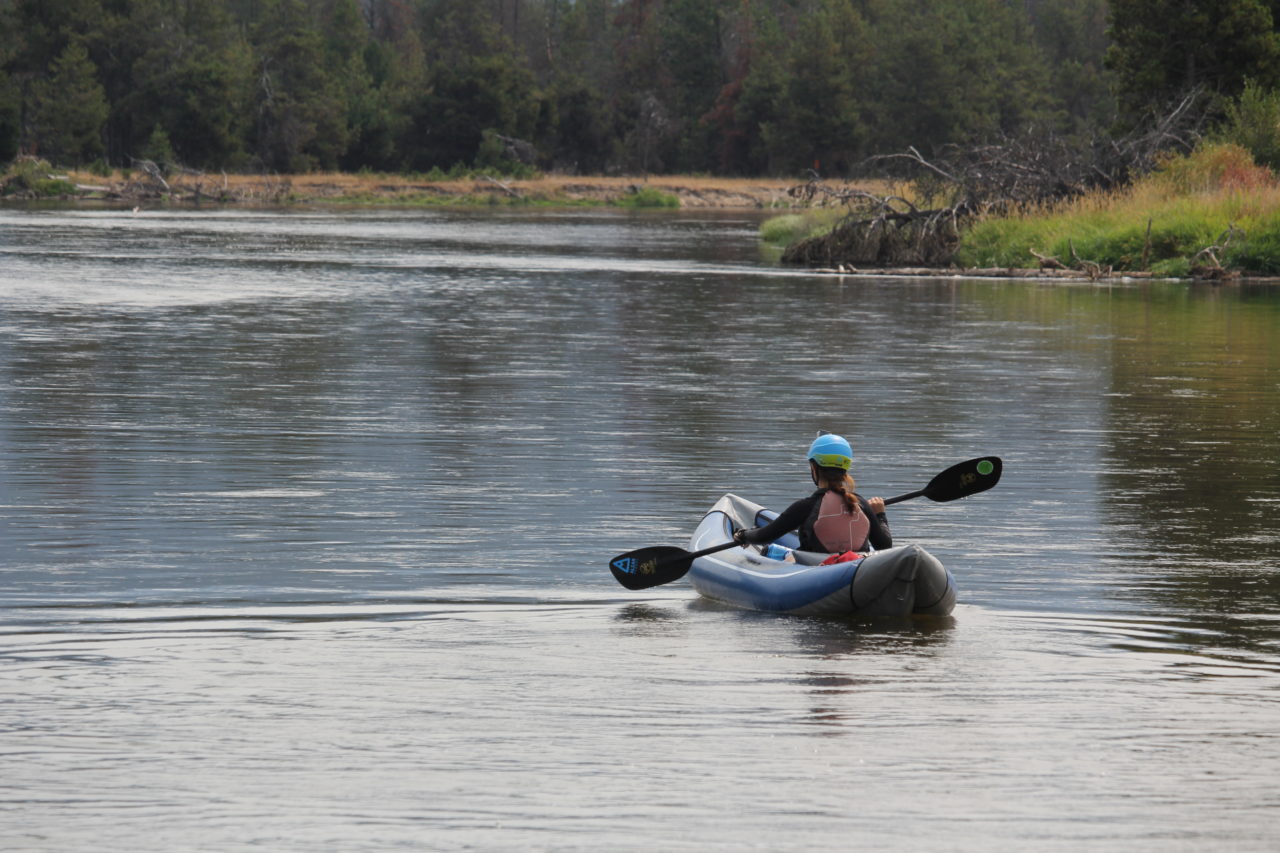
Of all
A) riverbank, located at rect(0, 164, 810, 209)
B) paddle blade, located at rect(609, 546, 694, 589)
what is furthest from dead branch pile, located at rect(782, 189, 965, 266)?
riverbank, located at rect(0, 164, 810, 209)

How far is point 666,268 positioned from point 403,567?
1266 inches

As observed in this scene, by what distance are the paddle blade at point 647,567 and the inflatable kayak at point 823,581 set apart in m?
0.17

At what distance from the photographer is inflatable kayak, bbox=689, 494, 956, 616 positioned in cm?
866

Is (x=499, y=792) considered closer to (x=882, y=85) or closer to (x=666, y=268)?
(x=666, y=268)

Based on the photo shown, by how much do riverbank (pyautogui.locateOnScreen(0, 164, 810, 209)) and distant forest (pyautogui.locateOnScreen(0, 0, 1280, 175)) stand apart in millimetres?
2768

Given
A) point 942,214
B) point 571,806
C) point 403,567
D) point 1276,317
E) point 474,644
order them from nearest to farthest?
point 571,806 → point 474,644 → point 403,567 → point 1276,317 → point 942,214

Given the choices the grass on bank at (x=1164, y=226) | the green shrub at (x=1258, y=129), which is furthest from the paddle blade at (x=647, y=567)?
the green shrub at (x=1258, y=129)

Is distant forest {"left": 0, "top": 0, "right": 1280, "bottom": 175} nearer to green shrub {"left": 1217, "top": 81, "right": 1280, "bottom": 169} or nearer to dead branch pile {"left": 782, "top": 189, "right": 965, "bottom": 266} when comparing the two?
green shrub {"left": 1217, "top": 81, "right": 1280, "bottom": 169}

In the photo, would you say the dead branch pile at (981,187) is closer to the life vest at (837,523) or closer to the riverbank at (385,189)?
the life vest at (837,523)

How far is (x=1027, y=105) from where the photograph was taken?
105m

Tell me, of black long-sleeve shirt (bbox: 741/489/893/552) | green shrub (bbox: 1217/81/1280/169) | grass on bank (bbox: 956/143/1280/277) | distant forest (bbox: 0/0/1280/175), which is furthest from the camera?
distant forest (bbox: 0/0/1280/175)

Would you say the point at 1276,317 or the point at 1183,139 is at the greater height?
the point at 1183,139

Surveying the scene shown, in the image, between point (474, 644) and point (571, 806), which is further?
point (474, 644)

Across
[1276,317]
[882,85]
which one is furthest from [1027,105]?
[1276,317]
